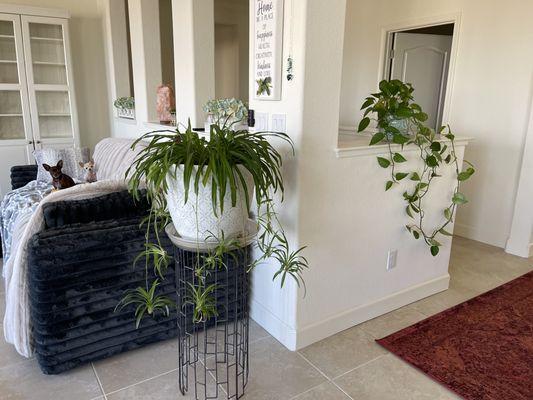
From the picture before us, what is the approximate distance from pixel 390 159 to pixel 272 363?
4.15 feet

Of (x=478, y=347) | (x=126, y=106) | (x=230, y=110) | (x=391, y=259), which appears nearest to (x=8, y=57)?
(x=126, y=106)

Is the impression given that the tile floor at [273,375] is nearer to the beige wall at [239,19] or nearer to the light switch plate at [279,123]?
the light switch plate at [279,123]

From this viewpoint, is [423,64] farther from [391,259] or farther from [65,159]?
[65,159]

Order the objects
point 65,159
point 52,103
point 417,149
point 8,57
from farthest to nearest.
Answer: point 52,103, point 8,57, point 65,159, point 417,149

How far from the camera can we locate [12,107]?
4.42 meters

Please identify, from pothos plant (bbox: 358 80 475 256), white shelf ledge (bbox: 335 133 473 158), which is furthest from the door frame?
white shelf ledge (bbox: 335 133 473 158)

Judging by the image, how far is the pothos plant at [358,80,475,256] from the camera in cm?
228

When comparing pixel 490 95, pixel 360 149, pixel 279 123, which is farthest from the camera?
pixel 490 95

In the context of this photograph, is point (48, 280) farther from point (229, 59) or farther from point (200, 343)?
point (229, 59)

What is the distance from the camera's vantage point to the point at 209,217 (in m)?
1.58

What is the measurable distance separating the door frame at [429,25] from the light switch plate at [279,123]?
8.36 feet

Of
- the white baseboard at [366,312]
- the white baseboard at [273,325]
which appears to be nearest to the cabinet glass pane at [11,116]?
the white baseboard at [273,325]

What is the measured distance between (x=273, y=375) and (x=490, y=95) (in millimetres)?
3063

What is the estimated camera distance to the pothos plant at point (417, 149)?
7.48 feet
